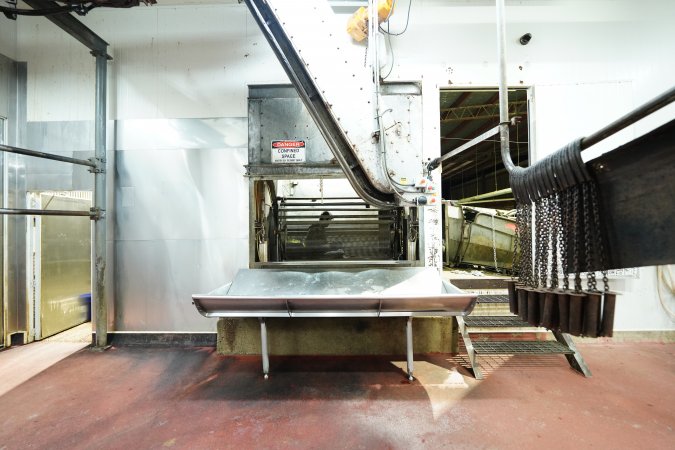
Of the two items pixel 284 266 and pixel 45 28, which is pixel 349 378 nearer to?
pixel 284 266

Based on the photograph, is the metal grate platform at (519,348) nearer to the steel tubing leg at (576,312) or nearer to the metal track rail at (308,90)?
the steel tubing leg at (576,312)

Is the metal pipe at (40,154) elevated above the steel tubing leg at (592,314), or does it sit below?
above

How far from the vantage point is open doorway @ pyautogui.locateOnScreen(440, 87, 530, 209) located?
4266 millimetres

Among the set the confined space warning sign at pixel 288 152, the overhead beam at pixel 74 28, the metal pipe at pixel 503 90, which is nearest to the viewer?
the metal pipe at pixel 503 90

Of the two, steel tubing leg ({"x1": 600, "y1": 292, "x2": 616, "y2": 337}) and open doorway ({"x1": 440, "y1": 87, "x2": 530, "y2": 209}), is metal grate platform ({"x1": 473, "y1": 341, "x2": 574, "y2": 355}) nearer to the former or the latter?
steel tubing leg ({"x1": 600, "y1": 292, "x2": 616, "y2": 337})

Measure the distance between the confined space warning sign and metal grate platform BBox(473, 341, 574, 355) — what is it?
255cm

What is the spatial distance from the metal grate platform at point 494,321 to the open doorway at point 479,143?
1687mm

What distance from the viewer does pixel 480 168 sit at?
26.9 ft

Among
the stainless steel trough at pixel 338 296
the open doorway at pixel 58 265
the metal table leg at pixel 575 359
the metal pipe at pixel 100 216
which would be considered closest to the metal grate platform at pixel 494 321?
the metal table leg at pixel 575 359

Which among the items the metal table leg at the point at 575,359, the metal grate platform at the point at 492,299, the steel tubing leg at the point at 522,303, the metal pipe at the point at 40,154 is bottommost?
the metal table leg at the point at 575,359

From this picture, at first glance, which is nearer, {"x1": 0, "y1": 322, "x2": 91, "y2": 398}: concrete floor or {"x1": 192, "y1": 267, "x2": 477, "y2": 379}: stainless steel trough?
{"x1": 192, "y1": 267, "x2": 477, "y2": 379}: stainless steel trough

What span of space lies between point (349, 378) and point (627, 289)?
11.0ft

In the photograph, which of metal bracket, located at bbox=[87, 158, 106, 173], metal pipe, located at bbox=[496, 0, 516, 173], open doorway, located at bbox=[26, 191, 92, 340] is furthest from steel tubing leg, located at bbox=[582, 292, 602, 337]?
open doorway, located at bbox=[26, 191, 92, 340]

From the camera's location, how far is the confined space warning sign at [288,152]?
265 cm
